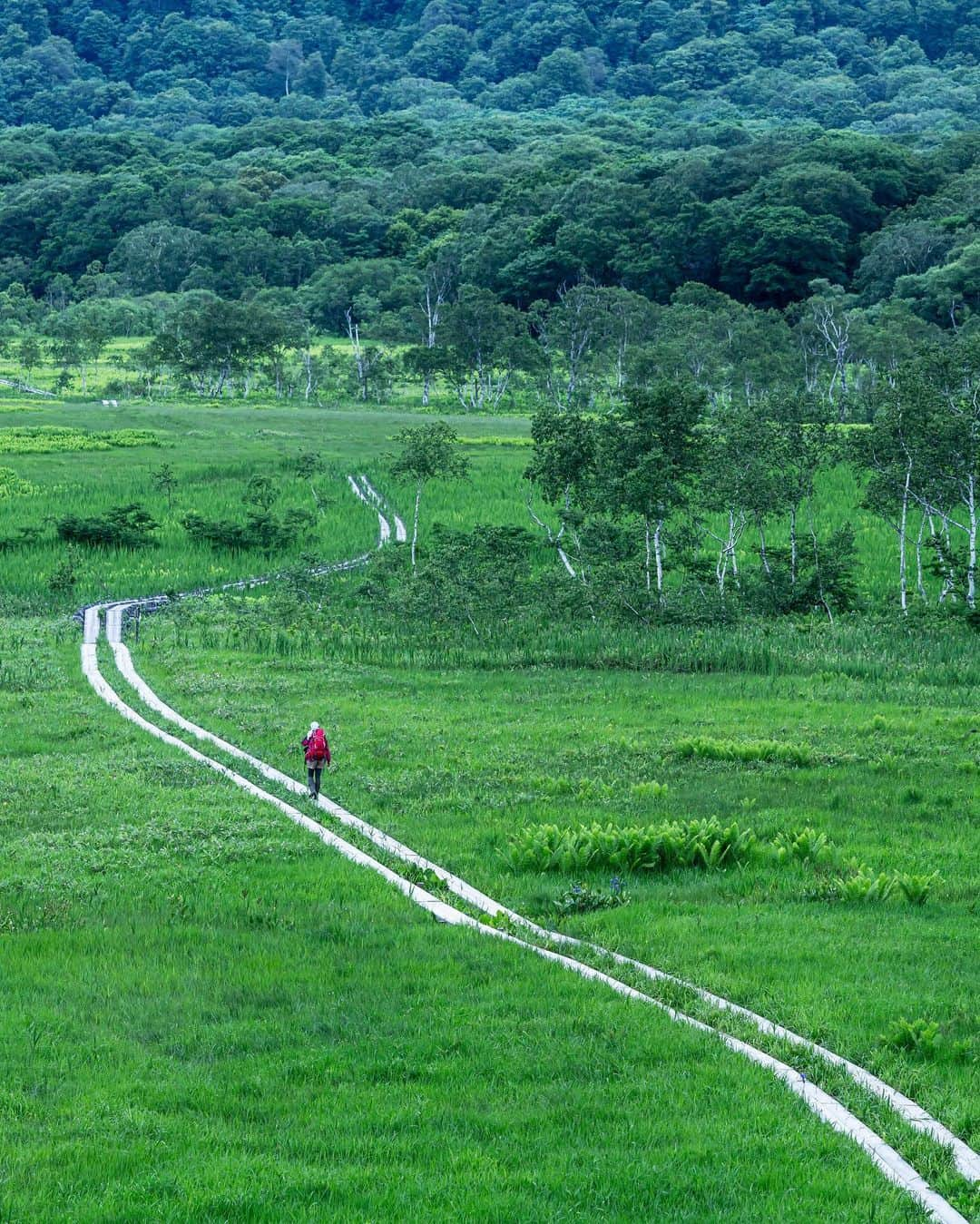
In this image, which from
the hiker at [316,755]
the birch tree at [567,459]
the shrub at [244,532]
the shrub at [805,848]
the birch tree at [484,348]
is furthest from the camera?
the birch tree at [484,348]

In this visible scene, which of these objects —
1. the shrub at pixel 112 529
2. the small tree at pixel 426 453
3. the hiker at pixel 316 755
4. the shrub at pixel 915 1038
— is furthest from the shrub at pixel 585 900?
the shrub at pixel 112 529

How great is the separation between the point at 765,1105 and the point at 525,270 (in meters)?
133

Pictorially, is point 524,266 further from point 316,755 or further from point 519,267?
point 316,755

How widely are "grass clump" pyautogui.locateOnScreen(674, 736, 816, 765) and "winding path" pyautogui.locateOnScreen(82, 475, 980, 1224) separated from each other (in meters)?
6.73

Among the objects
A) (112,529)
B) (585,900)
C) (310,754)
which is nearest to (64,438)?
(112,529)

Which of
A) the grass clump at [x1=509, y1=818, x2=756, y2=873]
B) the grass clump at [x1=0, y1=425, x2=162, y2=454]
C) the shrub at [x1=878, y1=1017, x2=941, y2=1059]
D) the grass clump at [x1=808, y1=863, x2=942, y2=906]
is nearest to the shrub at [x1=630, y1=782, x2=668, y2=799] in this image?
the grass clump at [x1=509, y1=818, x2=756, y2=873]

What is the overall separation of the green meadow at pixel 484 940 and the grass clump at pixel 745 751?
55 mm

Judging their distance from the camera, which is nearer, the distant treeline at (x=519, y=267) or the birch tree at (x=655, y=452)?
the birch tree at (x=655, y=452)

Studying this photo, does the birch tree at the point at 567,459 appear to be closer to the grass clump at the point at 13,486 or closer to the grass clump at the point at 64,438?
the grass clump at the point at 13,486

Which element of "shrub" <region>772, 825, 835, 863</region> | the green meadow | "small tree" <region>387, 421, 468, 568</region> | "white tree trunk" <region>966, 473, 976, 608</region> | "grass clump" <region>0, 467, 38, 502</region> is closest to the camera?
the green meadow

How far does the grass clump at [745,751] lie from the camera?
24.8m

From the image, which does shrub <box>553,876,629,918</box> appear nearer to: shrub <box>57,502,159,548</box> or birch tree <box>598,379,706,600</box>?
birch tree <box>598,379,706,600</box>

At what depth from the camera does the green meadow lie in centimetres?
950

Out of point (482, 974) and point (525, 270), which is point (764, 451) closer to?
point (482, 974)
